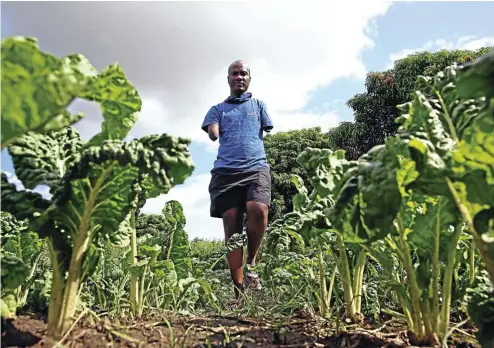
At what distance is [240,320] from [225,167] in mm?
2081

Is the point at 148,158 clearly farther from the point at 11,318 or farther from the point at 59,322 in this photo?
the point at 11,318

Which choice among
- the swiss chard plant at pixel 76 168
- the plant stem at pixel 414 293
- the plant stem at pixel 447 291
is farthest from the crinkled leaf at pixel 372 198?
the swiss chard plant at pixel 76 168

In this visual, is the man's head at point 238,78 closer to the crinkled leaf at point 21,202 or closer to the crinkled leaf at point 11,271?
the crinkled leaf at point 21,202

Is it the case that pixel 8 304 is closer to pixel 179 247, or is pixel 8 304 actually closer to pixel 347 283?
pixel 179 247

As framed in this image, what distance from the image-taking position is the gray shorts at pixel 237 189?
444 centimetres

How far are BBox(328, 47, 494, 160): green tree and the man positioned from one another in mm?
14527

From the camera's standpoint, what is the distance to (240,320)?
2.69 metres

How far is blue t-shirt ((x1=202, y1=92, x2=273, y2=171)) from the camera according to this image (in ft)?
14.9

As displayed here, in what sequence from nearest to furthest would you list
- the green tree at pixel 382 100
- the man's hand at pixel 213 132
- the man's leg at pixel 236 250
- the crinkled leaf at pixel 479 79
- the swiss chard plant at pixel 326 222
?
the crinkled leaf at pixel 479 79, the swiss chard plant at pixel 326 222, the man's leg at pixel 236 250, the man's hand at pixel 213 132, the green tree at pixel 382 100

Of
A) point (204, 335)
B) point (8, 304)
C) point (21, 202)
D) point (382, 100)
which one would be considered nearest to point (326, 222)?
point (204, 335)

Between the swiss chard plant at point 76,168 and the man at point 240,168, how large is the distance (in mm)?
2360

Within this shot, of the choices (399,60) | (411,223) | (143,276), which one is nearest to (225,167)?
(143,276)

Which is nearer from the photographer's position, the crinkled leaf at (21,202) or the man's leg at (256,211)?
the crinkled leaf at (21,202)

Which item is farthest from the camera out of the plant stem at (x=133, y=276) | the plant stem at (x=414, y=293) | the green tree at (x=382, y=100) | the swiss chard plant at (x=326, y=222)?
the green tree at (x=382, y=100)
